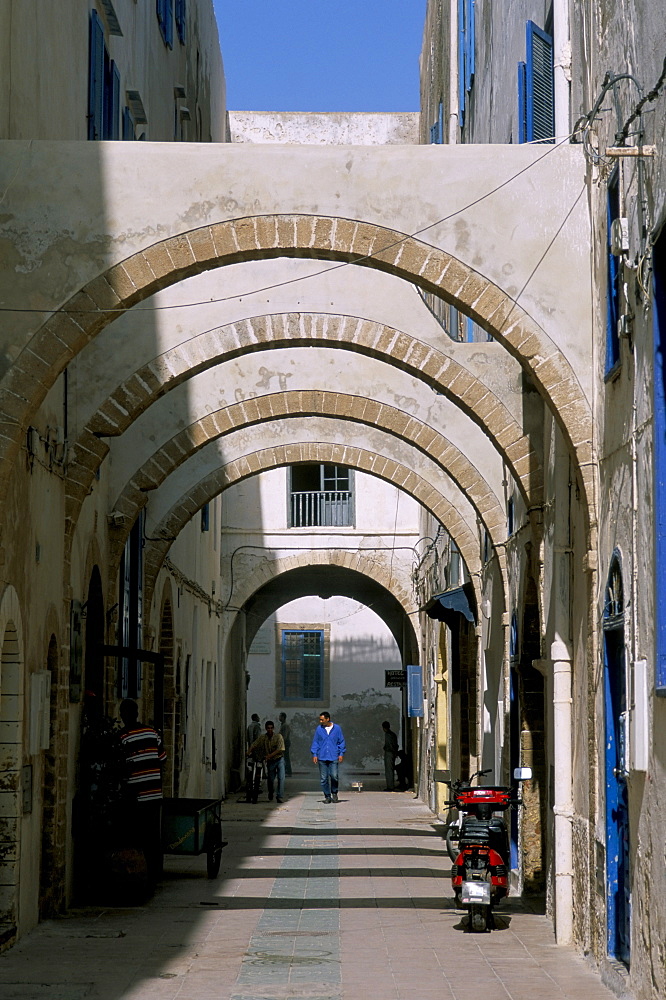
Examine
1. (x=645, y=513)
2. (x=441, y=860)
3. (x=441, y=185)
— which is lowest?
(x=441, y=860)

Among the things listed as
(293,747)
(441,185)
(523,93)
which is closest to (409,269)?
(441,185)

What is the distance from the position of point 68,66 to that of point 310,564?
16693mm

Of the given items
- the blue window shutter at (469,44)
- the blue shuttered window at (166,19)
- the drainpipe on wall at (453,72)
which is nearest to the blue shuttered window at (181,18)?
the blue shuttered window at (166,19)

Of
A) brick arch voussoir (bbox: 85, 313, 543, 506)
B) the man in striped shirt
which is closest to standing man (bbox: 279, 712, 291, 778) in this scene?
brick arch voussoir (bbox: 85, 313, 543, 506)

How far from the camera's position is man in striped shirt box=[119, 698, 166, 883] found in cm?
1155

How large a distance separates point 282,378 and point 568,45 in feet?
21.7

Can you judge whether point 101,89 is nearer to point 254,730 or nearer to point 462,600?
point 462,600

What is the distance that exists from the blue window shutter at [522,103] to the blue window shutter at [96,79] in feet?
11.7

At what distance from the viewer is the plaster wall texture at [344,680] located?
35.7 metres

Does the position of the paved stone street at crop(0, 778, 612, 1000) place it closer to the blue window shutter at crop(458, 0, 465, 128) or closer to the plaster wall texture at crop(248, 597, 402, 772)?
the blue window shutter at crop(458, 0, 465, 128)

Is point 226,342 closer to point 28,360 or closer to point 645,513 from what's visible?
point 28,360

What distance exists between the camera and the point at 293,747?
3531 cm

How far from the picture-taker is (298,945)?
928 cm

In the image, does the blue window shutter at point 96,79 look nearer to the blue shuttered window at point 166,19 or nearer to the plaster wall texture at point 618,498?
the plaster wall texture at point 618,498
